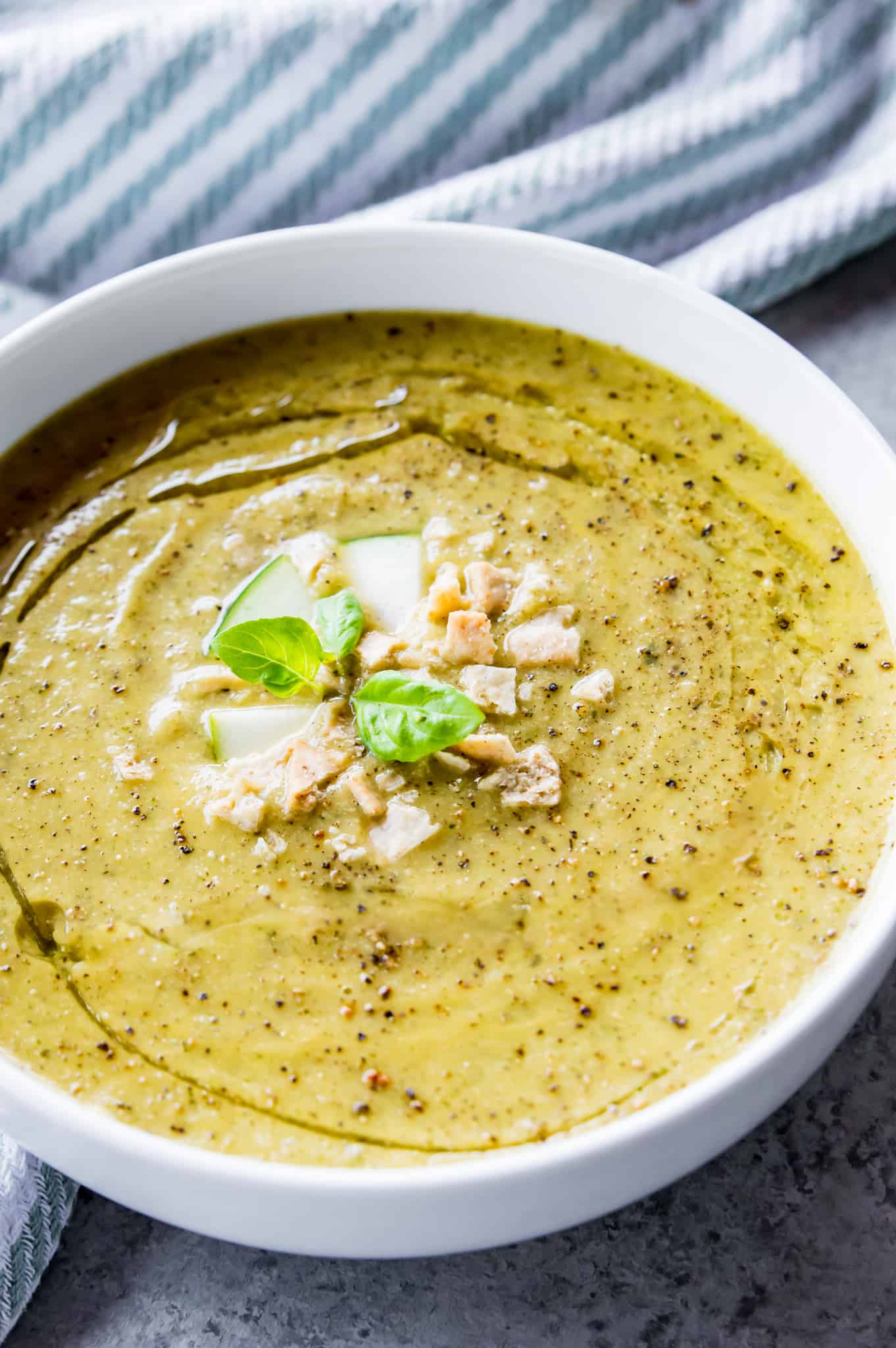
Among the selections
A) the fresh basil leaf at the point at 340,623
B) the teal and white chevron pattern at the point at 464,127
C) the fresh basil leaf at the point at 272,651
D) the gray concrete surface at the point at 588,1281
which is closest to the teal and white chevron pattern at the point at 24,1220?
the gray concrete surface at the point at 588,1281

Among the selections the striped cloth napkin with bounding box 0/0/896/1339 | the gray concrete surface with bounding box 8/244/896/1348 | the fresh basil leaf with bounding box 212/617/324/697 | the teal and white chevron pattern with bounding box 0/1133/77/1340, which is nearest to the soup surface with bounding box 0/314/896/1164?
the fresh basil leaf with bounding box 212/617/324/697

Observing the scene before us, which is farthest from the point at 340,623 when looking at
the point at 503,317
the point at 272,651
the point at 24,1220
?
the point at 24,1220

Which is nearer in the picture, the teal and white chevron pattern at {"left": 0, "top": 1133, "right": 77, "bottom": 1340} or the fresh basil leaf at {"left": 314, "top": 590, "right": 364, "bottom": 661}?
the teal and white chevron pattern at {"left": 0, "top": 1133, "right": 77, "bottom": 1340}

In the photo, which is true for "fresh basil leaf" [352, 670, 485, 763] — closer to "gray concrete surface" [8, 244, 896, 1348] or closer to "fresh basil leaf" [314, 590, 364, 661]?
"fresh basil leaf" [314, 590, 364, 661]

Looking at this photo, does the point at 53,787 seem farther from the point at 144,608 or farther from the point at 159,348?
the point at 159,348

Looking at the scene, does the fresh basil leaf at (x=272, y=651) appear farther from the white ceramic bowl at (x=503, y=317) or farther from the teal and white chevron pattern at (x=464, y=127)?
the teal and white chevron pattern at (x=464, y=127)

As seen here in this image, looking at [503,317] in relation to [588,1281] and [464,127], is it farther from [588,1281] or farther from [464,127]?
[588,1281]

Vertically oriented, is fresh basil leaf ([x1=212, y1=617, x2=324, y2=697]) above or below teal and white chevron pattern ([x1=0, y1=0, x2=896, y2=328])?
below
